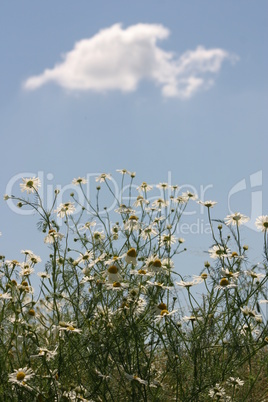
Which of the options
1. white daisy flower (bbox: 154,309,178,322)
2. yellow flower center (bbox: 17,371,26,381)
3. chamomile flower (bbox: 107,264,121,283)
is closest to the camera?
yellow flower center (bbox: 17,371,26,381)

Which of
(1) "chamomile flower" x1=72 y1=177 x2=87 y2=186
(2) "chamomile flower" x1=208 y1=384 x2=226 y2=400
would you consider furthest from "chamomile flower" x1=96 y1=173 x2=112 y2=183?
(2) "chamomile flower" x1=208 y1=384 x2=226 y2=400

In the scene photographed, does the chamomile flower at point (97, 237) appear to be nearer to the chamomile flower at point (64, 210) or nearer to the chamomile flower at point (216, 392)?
the chamomile flower at point (64, 210)

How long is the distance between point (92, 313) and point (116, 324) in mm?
348

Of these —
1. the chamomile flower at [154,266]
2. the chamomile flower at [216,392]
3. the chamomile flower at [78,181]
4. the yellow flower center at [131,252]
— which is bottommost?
the chamomile flower at [216,392]

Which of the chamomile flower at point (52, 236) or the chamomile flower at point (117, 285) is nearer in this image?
the chamomile flower at point (117, 285)

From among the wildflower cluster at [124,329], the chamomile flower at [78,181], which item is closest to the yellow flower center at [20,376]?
the wildflower cluster at [124,329]

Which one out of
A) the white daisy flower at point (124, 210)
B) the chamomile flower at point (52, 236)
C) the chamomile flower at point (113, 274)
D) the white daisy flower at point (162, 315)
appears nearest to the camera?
the white daisy flower at point (162, 315)

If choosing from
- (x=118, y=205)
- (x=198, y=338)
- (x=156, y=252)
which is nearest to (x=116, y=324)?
A: (x=198, y=338)

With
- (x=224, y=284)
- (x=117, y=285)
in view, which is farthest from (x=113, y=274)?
(x=224, y=284)

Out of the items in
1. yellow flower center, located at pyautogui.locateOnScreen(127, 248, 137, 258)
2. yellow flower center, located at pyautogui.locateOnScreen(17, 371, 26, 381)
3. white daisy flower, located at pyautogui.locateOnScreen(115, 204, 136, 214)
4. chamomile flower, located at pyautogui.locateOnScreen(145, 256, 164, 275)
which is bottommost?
yellow flower center, located at pyautogui.locateOnScreen(17, 371, 26, 381)

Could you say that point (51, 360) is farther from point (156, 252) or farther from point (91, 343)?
point (156, 252)

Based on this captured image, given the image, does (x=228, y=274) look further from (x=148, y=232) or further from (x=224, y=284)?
(x=148, y=232)

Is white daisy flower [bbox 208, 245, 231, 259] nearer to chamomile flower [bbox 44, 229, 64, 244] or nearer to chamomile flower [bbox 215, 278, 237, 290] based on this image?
chamomile flower [bbox 215, 278, 237, 290]

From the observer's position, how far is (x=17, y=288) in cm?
376
